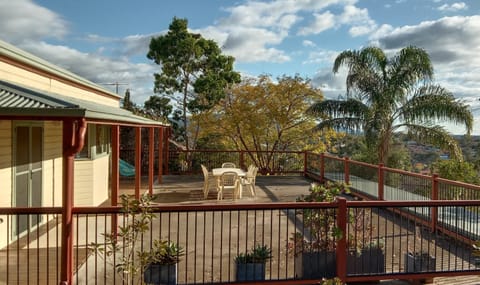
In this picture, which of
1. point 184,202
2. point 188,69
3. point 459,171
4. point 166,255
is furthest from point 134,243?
point 188,69

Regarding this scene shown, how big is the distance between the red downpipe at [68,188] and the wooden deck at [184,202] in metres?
0.15

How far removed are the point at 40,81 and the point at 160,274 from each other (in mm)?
4163

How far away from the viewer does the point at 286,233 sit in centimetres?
598

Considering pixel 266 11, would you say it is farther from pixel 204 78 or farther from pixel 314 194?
pixel 314 194

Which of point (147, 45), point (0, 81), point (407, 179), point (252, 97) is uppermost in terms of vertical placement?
point (147, 45)

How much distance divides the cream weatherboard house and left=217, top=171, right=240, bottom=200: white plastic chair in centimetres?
256

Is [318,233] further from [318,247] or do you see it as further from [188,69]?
[188,69]

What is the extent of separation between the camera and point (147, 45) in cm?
1834

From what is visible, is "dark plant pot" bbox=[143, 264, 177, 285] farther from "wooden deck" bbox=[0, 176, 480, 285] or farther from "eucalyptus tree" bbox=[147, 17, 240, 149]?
"eucalyptus tree" bbox=[147, 17, 240, 149]

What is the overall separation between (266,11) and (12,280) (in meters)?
12.9

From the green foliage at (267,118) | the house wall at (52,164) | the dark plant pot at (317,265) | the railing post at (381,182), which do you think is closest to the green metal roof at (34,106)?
the house wall at (52,164)

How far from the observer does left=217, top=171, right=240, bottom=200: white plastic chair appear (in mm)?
9789

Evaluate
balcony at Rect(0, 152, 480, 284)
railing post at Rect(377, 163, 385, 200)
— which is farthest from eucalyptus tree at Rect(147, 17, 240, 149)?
railing post at Rect(377, 163, 385, 200)

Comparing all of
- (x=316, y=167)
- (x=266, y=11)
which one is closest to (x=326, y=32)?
(x=266, y=11)
